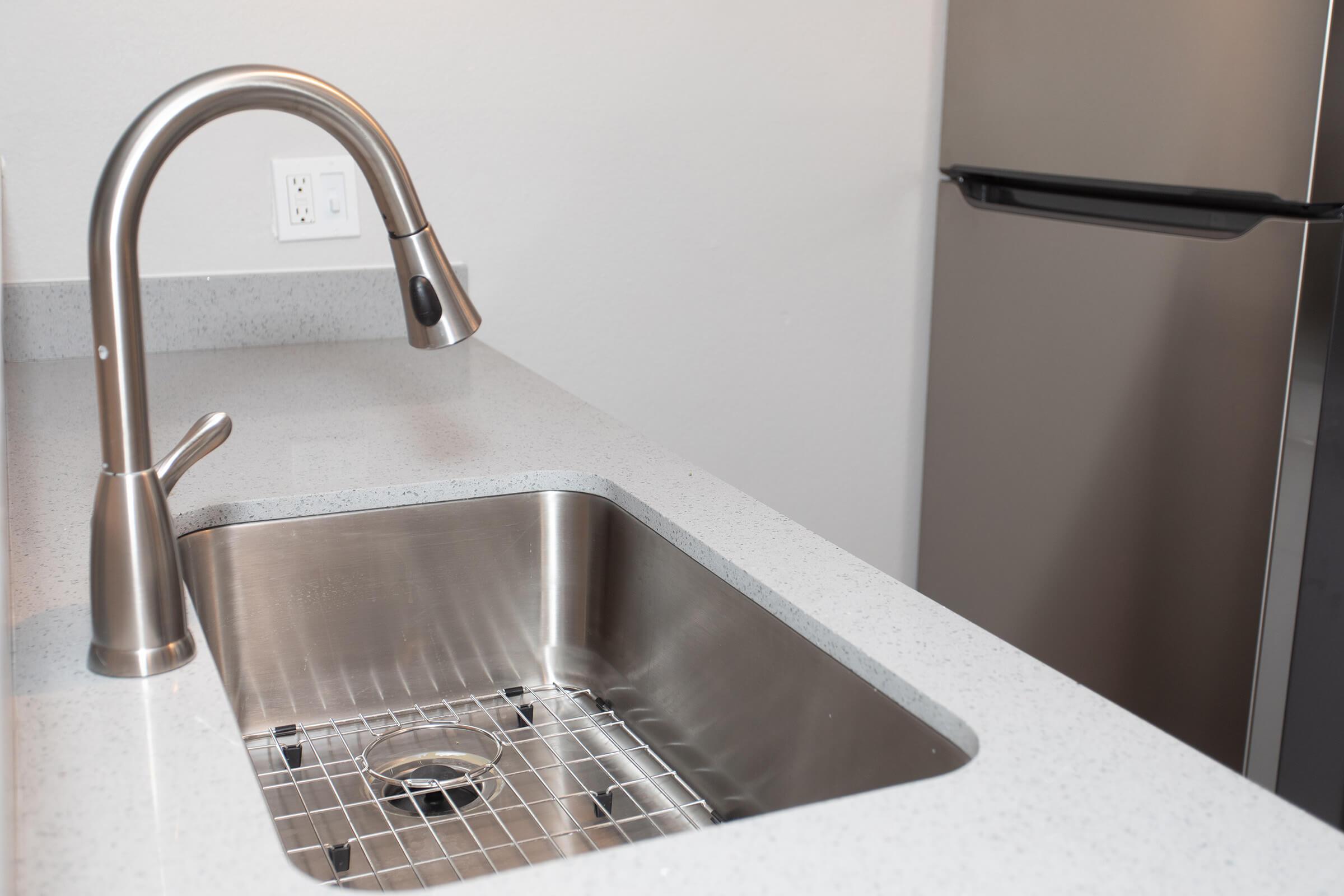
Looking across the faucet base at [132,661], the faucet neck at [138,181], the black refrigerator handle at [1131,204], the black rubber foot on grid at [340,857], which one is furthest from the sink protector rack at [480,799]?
the black refrigerator handle at [1131,204]

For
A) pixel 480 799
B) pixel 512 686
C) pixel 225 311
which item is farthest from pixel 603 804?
pixel 225 311

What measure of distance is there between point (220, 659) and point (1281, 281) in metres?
1.18

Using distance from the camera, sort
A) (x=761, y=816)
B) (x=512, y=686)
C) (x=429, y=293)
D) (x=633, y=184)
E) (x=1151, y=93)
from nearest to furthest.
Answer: (x=761, y=816) < (x=429, y=293) < (x=512, y=686) < (x=1151, y=93) < (x=633, y=184)

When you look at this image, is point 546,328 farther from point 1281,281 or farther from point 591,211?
point 1281,281

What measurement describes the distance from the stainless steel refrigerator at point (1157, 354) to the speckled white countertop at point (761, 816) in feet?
2.53

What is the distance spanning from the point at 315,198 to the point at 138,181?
100 cm

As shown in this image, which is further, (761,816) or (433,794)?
(433,794)

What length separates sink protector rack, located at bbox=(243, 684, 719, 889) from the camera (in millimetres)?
792

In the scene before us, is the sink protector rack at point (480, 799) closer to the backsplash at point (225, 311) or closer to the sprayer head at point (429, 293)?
the sprayer head at point (429, 293)

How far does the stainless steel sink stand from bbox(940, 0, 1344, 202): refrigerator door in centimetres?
90

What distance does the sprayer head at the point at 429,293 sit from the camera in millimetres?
704

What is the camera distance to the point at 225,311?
1.56 m

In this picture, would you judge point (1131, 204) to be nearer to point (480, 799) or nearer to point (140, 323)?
point (480, 799)

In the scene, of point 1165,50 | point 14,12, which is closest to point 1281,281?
point 1165,50
